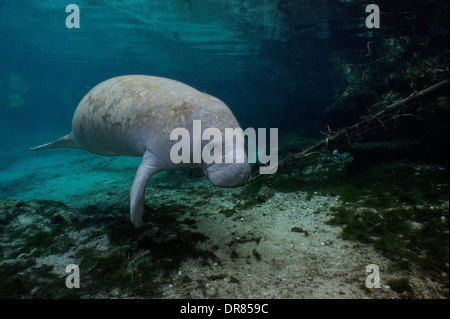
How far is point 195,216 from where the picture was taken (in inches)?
149

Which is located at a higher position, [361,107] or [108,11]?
[108,11]

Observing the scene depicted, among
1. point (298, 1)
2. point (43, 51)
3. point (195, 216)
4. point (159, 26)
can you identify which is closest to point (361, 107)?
point (298, 1)

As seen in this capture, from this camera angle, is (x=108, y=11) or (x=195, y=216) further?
(x=108, y=11)

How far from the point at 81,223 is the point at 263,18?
14979mm

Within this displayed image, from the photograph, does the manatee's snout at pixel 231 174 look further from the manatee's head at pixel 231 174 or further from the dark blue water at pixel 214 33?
the dark blue water at pixel 214 33

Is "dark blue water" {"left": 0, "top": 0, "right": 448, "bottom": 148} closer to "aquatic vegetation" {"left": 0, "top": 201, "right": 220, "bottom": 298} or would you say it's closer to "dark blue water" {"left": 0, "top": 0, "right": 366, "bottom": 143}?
"dark blue water" {"left": 0, "top": 0, "right": 366, "bottom": 143}

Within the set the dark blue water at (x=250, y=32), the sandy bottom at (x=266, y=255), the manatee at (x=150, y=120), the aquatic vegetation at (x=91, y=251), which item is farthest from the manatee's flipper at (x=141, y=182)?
the dark blue water at (x=250, y=32)

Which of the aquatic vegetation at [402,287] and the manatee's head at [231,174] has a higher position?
the manatee's head at [231,174]

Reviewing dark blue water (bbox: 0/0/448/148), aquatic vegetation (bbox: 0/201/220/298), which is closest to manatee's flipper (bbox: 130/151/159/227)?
aquatic vegetation (bbox: 0/201/220/298)

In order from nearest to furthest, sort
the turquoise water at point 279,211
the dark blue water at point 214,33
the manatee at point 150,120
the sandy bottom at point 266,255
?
the sandy bottom at point 266,255
the turquoise water at point 279,211
the manatee at point 150,120
the dark blue water at point 214,33

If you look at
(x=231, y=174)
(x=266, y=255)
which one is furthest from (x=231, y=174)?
(x=266, y=255)

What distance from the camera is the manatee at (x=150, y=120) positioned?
261 cm

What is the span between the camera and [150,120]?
9.70ft
